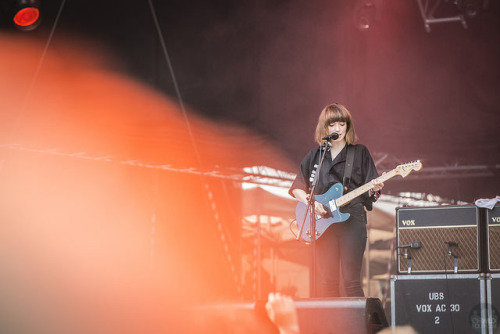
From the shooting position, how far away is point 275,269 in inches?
425

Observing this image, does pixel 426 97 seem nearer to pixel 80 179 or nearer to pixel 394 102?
pixel 394 102

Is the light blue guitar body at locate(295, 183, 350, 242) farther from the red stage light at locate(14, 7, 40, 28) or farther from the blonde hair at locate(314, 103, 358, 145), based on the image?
the red stage light at locate(14, 7, 40, 28)

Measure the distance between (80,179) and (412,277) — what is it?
6158mm

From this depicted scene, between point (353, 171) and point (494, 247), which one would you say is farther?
A: point (494, 247)

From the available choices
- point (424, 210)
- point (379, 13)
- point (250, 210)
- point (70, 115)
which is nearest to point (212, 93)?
point (70, 115)

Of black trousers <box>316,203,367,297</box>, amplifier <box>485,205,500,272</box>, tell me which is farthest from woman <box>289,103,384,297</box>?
amplifier <box>485,205,500,272</box>

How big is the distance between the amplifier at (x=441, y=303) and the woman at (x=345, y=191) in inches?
27.3

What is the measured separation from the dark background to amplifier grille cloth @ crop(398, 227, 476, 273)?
12.5 feet

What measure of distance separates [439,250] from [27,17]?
341 centimetres

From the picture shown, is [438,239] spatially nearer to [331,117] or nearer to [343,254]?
[343,254]

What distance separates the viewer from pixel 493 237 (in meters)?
4.28

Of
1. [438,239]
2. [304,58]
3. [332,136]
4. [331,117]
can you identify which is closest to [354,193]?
[332,136]

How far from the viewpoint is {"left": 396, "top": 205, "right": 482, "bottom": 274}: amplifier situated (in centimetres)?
434

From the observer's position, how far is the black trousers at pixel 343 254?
3.79 m
